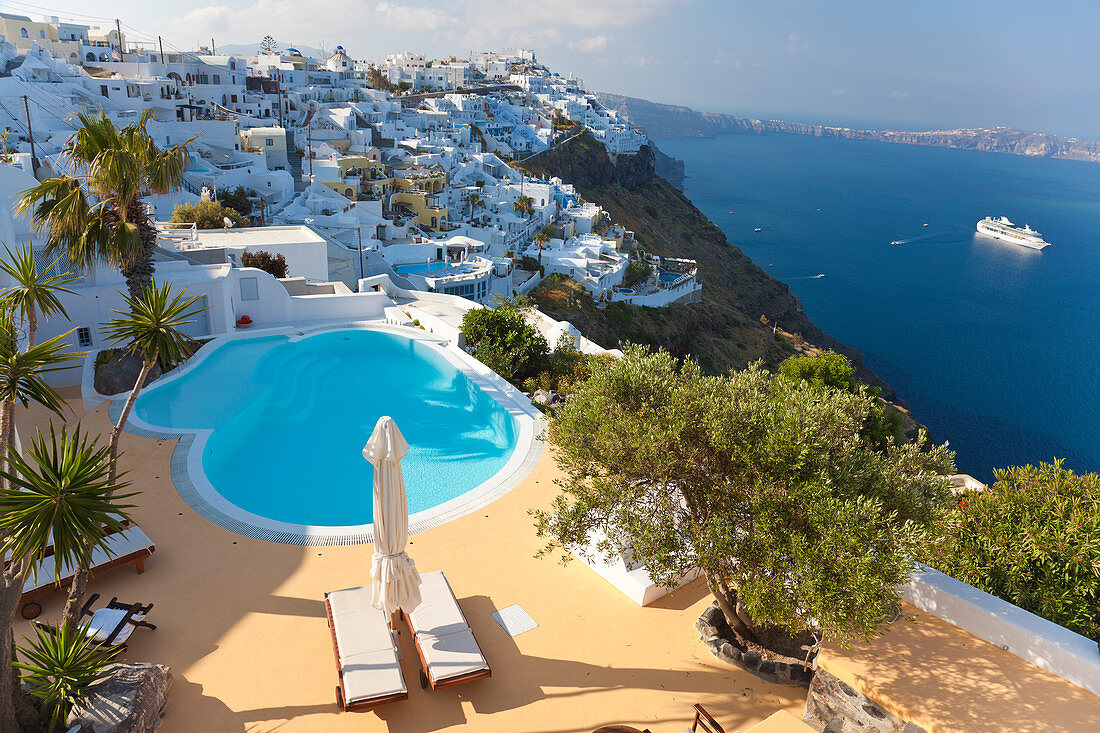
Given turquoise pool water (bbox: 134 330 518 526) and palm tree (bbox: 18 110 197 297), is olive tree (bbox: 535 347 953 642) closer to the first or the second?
turquoise pool water (bbox: 134 330 518 526)

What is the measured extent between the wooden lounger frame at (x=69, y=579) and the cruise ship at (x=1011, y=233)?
16191cm

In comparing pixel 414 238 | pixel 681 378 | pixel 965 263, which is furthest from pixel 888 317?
pixel 681 378

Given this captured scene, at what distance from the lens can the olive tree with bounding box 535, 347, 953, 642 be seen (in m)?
5.91

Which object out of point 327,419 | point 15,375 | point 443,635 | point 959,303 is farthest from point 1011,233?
point 15,375

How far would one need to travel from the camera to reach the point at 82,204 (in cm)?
1256

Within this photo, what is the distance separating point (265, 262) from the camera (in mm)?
21781

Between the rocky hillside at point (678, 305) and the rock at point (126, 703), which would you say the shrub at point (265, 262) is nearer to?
the rock at point (126, 703)

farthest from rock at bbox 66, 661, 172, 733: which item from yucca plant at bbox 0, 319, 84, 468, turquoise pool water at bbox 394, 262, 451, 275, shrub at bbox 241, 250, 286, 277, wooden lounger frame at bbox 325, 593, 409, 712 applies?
turquoise pool water at bbox 394, 262, 451, 275

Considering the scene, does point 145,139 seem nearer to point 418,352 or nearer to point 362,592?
point 418,352

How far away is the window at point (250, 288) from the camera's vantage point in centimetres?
1908

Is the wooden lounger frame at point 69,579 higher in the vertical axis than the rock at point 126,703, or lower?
lower

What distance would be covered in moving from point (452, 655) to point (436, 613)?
67 cm

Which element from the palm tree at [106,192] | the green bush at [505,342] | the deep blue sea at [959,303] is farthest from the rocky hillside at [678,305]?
the palm tree at [106,192]

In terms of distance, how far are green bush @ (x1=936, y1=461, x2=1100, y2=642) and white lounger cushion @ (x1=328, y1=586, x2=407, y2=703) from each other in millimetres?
6383
